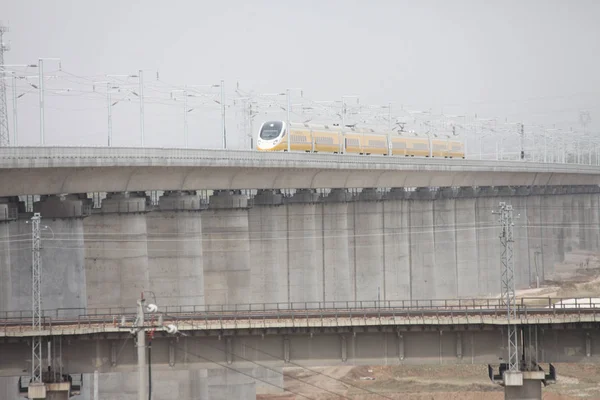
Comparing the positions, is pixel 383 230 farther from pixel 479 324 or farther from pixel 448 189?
pixel 479 324

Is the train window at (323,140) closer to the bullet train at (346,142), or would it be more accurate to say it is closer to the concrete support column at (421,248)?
the bullet train at (346,142)

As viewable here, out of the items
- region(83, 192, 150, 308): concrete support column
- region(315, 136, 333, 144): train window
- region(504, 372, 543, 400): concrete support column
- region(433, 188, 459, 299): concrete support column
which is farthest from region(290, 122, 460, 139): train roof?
region(504, 372, 543, 400): concrete support column

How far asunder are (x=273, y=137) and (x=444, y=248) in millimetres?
21638

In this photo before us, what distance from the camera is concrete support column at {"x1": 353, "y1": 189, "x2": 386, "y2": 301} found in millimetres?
93375

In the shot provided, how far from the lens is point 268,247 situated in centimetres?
8344

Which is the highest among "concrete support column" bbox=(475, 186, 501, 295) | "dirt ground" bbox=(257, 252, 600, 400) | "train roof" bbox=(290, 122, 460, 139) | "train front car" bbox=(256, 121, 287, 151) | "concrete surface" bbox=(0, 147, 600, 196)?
"train roof" bbox=(290, 122, 460, 139)

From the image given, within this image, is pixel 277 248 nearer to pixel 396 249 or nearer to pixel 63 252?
pixel 396 249

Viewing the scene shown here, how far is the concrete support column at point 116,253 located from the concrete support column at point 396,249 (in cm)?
3157

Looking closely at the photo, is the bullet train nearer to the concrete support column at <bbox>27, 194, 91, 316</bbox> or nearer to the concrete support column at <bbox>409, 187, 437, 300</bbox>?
the concrete support column at <bbox>409, 187, 437, 300</bbox>

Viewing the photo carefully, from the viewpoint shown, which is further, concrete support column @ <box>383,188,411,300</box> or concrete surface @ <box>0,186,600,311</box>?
concrete support column @ <box>383,188,411,300</box>

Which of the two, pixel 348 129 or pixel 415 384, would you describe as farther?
pixel 348 129

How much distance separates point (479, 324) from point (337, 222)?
4120 cm

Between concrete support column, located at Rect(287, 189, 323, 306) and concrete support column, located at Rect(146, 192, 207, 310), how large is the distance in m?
13.7

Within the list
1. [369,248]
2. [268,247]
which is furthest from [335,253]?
[268,247]
